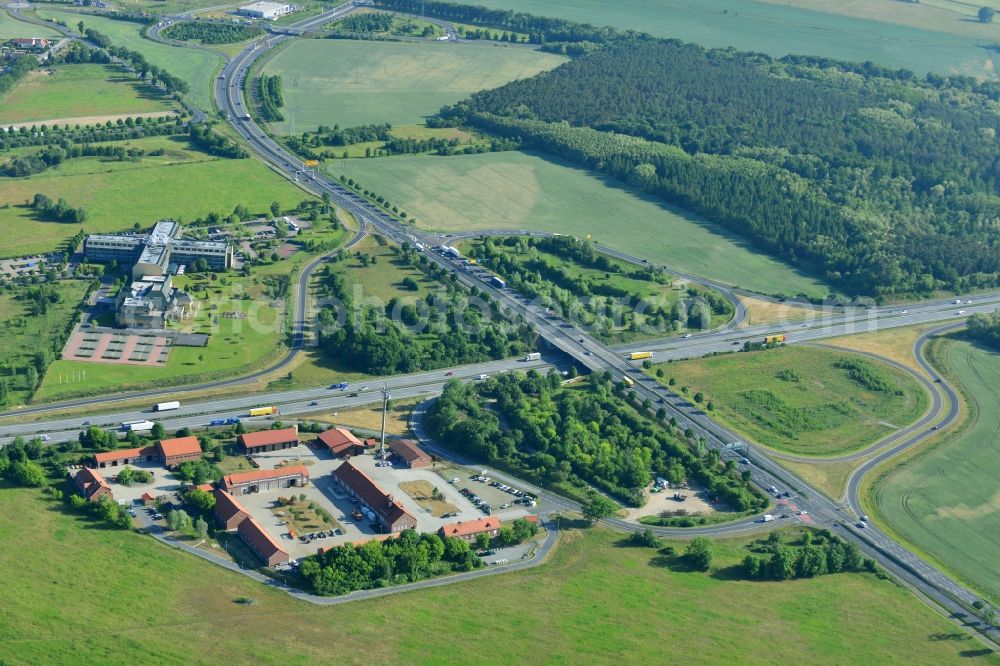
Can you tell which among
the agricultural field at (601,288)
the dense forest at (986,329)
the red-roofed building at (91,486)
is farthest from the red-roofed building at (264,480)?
the dense forest at (986,329)

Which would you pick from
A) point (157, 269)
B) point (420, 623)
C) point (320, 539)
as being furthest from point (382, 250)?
point (420, 623)

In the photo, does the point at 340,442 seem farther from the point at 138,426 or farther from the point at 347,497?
the point at 138,426

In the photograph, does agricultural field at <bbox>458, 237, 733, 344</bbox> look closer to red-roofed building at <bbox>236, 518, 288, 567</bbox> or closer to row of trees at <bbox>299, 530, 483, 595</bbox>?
row of trees at <bbox>299, 530, 483, 595</bbox>

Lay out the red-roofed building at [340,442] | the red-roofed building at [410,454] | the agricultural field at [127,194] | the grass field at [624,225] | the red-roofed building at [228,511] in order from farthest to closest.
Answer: the grass field at [624,225] → the agricultural field at [127,194] → the red-roofed building at [340,442] → the red-roofed building at [410,454] → the red-roofed building at [228,511]

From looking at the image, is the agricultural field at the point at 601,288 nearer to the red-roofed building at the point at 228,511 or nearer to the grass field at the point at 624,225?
the grass field at the point at 624,225

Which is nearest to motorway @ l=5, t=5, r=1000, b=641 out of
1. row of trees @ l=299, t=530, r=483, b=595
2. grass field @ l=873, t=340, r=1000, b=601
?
grass field @ l=873, t=340, r=1000, b=601

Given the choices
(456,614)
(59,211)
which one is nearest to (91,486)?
(456,614)

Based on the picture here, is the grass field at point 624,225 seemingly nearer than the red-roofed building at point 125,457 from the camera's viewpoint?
No
